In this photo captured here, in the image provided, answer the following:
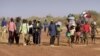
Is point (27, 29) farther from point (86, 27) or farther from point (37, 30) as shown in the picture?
point (86, 27)

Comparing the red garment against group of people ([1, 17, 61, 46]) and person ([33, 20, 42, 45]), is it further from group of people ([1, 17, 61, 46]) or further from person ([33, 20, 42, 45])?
person ([33, 20, 42, 45])

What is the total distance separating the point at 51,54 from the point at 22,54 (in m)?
1.38

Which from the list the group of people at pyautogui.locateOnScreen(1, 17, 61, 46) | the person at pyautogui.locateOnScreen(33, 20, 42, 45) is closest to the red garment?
the group of people at pyautogui.locateOnScreen(1, 17, 61, 46)

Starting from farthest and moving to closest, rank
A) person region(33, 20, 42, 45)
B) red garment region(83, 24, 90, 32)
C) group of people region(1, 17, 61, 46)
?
red garment region(83, 24, 90, 32), person region(33, 20, 42, 45), group of people region(1, 17, 61, 46)

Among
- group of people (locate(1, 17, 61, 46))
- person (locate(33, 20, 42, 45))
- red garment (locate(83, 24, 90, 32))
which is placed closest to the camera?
group of people (locate(1, 17, 61, 46))

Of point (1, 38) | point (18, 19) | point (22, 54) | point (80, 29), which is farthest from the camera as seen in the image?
point (1, 38)

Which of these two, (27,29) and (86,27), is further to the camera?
(86,27)

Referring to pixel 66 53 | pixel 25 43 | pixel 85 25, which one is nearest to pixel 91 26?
pixel 85 25

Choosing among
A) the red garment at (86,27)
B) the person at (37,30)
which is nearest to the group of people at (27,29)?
the person at (37,30)

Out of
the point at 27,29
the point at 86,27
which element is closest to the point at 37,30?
the point at 27,29

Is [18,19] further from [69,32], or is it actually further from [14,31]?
[69,32]

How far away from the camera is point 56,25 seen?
25.1 m

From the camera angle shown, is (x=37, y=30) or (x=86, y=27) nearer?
(x=37, y=30)

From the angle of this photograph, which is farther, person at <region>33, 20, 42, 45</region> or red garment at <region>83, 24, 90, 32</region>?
red garment at <region>83, 24, 90, 32</region>
